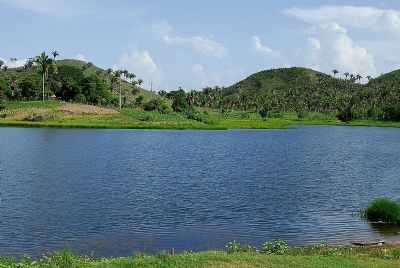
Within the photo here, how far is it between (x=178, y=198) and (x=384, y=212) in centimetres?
2133

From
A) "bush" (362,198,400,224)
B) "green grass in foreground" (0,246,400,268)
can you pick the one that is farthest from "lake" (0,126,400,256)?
"green grass in foreground" (0,246,400,268)

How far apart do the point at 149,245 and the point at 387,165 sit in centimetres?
6769

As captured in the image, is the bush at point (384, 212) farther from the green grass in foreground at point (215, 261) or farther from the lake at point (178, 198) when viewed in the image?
the green grass in foreground at point (215, 261)

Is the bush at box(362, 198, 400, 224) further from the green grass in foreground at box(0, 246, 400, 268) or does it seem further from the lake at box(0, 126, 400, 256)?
the green grass in foreground at box(0, 246, 400, 268)

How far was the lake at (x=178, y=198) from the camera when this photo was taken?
41.2 m

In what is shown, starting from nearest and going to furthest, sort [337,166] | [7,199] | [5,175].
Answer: [7,199], [5,175], [337,166]

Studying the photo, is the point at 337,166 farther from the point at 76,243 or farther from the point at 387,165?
the point at 76,243

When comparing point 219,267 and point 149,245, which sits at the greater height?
point 219,267

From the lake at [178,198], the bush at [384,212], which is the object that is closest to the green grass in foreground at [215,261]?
the lake at [178,198]

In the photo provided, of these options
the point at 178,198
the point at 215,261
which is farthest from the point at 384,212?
the point at 215,261

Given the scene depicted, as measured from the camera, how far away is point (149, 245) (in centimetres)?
3888

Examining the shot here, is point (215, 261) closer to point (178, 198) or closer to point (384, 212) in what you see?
point (384, 212)

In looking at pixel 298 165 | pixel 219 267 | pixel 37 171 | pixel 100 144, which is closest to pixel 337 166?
pixel 298 165

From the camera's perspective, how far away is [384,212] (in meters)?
47.9
